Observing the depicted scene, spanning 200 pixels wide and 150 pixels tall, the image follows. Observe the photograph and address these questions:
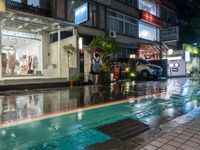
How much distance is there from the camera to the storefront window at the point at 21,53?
59.6 ft

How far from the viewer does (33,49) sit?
19.9 metres

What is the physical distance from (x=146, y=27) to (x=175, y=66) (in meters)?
7.33

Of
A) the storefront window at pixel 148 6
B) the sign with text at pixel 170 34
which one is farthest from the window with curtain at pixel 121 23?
the sign with text at pixel 170 34

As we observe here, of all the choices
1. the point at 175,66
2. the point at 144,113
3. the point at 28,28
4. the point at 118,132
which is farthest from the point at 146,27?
the point at 118,132

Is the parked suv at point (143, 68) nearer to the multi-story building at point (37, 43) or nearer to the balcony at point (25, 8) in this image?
the multi-story building at point (37, 43)

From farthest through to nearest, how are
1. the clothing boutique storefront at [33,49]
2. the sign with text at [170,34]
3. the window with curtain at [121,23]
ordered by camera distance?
the sign with text at [170,34], the window with curtain at [121,23], the clothing boutique storefront at [33,49]

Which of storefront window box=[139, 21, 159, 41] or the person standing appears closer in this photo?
the person standing

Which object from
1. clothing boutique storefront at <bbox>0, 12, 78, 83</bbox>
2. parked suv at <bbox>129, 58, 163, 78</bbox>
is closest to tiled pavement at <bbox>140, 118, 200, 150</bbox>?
clothing boutique storefront at <bbox>0, 12, 78, 83</bbox>

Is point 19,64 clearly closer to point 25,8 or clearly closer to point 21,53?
point 21,53

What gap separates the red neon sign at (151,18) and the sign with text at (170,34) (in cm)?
133

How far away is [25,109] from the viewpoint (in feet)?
24.5

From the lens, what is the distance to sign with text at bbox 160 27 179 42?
1387 inches

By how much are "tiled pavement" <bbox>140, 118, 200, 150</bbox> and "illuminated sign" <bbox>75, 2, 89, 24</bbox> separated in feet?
48.7

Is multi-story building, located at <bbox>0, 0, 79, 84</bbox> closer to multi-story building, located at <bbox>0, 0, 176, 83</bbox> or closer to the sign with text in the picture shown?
multi-story building, located at <bbox>0, 0, 176, 83</bbox>
